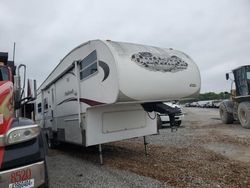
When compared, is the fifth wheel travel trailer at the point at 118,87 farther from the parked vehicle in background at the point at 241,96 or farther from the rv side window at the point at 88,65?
the parked vehicle in background at the point at 241,96

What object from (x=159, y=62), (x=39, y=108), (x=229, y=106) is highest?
(x=159, y=62)

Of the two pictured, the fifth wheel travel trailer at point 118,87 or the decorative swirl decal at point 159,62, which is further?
the decorative swirl decal at point 159,62

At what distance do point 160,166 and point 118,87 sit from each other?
2.14 meters

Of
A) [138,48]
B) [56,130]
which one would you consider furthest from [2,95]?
[56,130]

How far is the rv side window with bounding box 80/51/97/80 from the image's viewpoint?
304 inches

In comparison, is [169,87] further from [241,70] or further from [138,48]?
[241,70]

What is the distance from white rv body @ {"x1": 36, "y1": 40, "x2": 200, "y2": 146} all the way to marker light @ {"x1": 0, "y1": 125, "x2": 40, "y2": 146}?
2.73 m

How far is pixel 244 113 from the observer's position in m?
15.7

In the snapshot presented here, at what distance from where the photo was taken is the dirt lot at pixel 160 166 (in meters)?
6.09

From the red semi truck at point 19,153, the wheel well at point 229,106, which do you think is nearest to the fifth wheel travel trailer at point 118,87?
the red semi truck at point 19,153

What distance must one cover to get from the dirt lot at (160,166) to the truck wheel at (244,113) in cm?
451

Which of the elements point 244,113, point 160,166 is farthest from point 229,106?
point 160,166

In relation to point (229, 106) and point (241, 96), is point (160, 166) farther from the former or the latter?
point (229, 106)

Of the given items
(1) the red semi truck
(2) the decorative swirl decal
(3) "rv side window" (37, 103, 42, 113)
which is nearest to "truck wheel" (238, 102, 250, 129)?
(2) the decorative swirl decal
